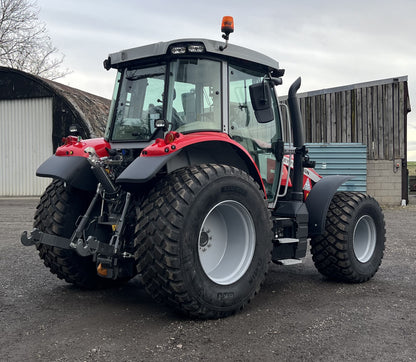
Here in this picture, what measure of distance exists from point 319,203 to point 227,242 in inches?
58.5

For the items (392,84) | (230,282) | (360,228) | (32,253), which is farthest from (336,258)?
(392,84)

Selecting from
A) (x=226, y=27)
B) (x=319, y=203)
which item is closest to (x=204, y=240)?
(x=319, y=203)

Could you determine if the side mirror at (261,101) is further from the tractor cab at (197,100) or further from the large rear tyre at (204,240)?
the large rear tyre at (204,240)

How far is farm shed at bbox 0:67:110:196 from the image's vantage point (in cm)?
1930

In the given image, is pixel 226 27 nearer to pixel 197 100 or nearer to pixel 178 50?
pixel 178 50

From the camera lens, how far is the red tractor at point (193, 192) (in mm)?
4078

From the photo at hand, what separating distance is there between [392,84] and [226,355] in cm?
1617

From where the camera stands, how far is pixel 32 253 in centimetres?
798

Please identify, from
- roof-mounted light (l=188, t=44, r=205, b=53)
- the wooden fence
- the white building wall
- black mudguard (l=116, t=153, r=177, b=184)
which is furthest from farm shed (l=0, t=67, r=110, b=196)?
black mudguard (l=116, t=153, r=177, b=184)

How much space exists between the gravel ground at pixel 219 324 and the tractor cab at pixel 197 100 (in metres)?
→ 1.39

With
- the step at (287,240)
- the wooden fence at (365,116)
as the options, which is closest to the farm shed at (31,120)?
the wooden fence at (365,116)

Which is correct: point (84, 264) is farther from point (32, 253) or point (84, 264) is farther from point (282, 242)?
point (32, 253)

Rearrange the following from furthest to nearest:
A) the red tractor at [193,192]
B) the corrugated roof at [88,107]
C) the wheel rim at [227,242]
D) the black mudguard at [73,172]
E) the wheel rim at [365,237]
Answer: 1. the corrugated roof at [88,107]
2. the wheel rim at [365,237]
3. the black mudguard at [73,172]
4. the wheel rim at [227,242]
5. the red tractor at [193,192]

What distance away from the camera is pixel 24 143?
20.5 meters
